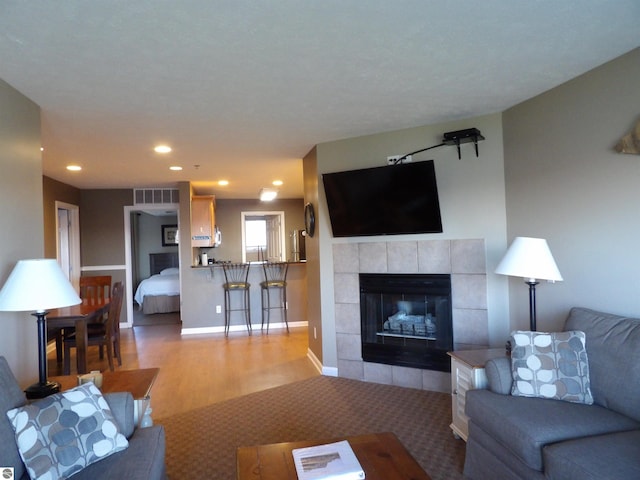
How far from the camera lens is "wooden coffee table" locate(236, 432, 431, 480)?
1.48m

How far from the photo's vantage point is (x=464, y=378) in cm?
253

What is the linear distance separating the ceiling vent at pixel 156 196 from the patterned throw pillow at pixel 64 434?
16.8 feet

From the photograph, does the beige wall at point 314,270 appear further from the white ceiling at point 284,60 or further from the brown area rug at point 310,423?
the white ceiling at point 284,60

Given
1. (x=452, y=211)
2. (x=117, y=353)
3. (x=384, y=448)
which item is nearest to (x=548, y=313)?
(x=452, y=211)

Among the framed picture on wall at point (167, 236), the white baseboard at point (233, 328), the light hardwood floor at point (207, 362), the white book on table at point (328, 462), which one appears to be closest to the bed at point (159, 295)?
the light hardwood floor at point (207, 362)

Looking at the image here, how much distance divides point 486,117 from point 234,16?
2389 millimetres

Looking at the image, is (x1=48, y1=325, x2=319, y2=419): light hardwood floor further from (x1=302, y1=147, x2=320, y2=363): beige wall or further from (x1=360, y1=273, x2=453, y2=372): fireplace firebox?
(x1=360, y1=273, x2=453, y2=372): fireplace firebox

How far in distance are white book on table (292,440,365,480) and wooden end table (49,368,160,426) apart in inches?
35.3

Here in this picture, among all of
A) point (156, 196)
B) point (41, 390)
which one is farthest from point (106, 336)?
point (156, 196)

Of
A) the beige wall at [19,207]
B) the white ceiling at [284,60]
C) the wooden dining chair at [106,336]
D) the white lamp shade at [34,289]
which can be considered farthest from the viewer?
the wooden dining chair at [106,336]

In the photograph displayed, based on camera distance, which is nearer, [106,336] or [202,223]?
[106,336]

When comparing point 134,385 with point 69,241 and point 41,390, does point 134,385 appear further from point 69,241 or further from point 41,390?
point 69,241

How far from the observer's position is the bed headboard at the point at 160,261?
382 inches

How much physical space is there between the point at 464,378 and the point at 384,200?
1.64m
